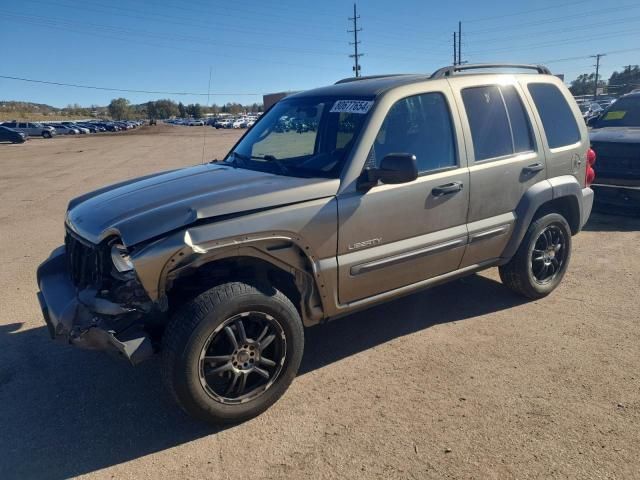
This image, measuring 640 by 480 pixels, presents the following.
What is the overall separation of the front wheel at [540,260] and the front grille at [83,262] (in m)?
3.40

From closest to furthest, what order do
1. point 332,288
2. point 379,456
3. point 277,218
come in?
1. point 379,456
2. point 277,218
3. point 332,288

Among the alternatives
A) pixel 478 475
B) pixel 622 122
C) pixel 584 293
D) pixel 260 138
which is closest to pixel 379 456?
pixel 478 475

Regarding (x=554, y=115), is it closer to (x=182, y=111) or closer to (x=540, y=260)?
(x=540, y=260)

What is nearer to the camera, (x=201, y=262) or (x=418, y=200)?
(x=201, y=262)

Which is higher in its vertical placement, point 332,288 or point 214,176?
point 214,176

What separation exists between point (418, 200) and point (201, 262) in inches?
64.3

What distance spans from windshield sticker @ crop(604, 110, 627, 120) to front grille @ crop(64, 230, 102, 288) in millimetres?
9085

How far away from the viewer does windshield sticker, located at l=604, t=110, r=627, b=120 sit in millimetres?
8859

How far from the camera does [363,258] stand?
3.41 metres

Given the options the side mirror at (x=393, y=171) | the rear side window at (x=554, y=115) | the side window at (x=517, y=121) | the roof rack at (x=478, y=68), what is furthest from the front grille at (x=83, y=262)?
the rear side window at (x=554, y=115)

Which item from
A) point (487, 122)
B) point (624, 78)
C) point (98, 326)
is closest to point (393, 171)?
point (487, 122)

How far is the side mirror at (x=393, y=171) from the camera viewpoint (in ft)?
10.5

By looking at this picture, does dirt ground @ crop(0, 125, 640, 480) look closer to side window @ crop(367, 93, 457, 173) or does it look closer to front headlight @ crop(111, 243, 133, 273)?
front headlight @ crop(111, 243, 133, 273)

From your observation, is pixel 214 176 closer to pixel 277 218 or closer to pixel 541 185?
pixel 277 218
